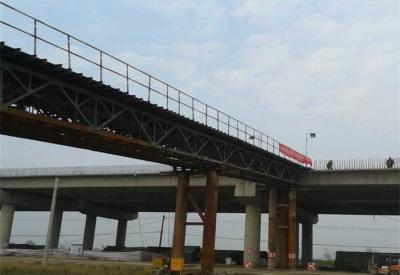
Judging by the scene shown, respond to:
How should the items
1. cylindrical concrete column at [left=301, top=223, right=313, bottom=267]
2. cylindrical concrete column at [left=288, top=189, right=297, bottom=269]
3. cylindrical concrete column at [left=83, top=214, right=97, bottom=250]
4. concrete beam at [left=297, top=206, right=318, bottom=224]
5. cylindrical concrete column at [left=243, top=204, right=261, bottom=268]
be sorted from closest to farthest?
cylindrical concrete column at [left=288, top=189, right=297, bottom=269] < cylindrical concrete column at [left=243, top=204, right=261, bottom=268] < concrete beam at [left=297, top=206, right=318, bottom=224] < cylindrical concrete column at [left=301, top=223, right=313, bottom=267] < cylindrical concrete column at [left=83, top=214, right=97, bottom=250]

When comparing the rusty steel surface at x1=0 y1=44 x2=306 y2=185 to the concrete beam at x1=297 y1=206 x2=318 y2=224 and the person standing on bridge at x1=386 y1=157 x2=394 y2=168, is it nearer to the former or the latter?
the person standing on bridge at x1=386 y1=157 x2=394 y2=168

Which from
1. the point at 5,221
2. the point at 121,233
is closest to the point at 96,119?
the point at 5,221

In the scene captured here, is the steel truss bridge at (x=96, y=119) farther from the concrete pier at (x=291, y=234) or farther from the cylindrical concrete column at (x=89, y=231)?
the cylindrical concrete column at (x=89, y=231)

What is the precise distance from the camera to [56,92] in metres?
25.4

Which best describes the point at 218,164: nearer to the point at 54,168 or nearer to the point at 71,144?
the point at 71,144

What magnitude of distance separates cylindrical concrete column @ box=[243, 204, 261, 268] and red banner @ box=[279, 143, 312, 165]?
7.49 metres

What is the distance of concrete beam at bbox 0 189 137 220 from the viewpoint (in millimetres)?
72250

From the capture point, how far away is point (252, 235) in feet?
186

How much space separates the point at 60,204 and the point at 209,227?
1870 inches

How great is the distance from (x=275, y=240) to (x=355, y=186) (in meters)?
10.3


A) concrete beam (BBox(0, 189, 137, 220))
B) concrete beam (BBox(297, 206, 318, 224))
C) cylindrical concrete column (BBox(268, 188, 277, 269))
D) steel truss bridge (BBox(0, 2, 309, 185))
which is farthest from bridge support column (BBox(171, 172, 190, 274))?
concrete beam (BBox(0, 189, 137, 220))

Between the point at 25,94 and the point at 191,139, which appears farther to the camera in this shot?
the point at 191,139

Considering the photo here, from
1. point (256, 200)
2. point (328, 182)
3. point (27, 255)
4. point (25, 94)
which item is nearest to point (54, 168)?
point (27, 255)

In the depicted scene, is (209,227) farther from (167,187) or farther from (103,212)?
(103,212)
